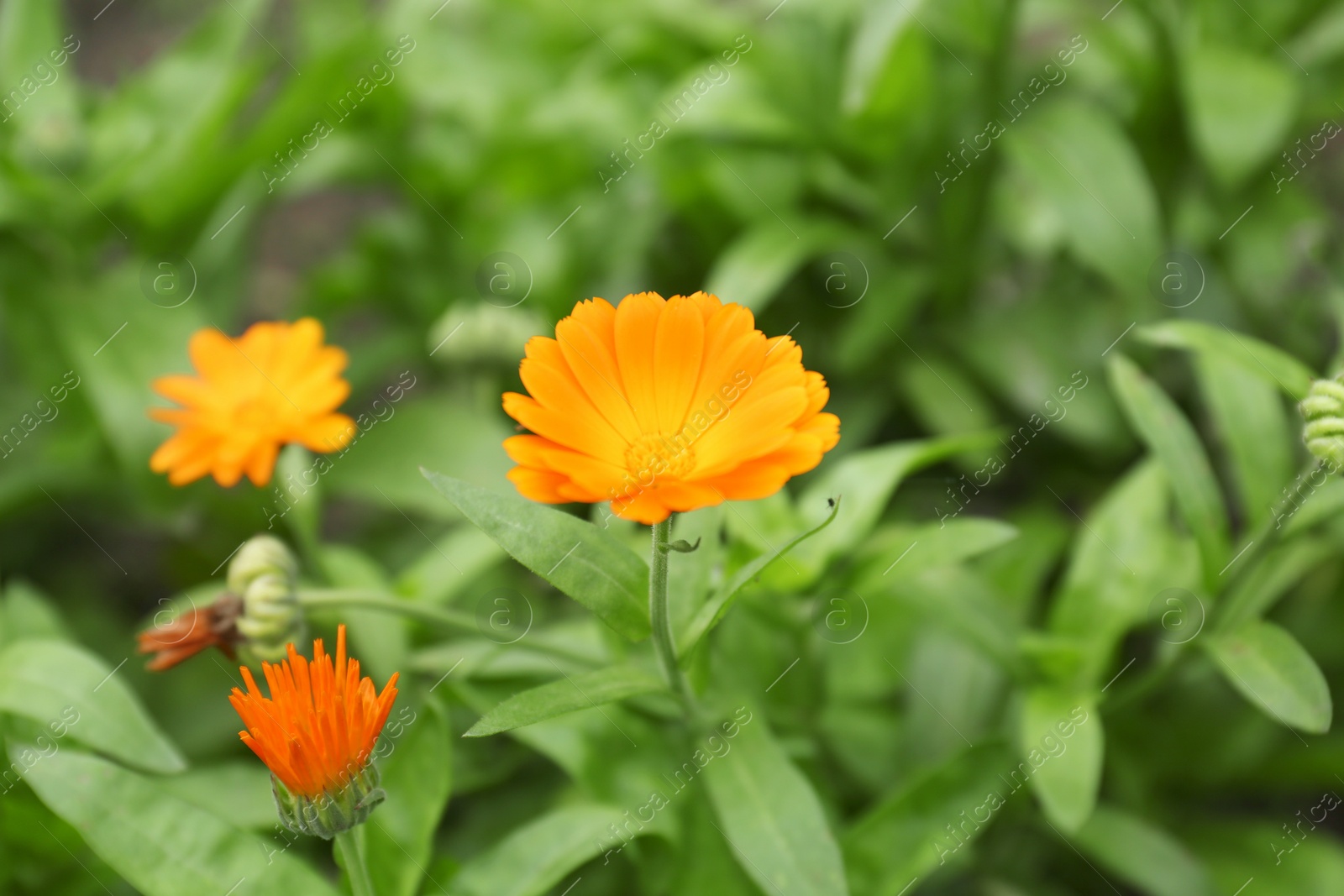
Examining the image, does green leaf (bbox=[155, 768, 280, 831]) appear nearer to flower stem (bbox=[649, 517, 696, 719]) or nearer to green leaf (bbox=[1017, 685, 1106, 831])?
flower stem (bbox=[649, 517, 696, 719])

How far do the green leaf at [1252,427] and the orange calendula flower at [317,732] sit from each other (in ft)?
3.53

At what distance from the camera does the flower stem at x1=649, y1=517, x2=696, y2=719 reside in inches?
34.8

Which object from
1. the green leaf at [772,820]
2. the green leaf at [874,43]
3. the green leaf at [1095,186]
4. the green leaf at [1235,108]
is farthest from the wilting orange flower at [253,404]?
the green leaf at [1235,108]

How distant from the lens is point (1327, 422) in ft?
3.23

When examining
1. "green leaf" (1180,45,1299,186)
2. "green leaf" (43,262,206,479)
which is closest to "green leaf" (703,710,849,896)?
"green leaf" (43,262,206,479)

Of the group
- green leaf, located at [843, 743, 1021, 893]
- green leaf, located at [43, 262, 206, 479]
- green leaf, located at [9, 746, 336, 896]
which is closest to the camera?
green leaf, located at [9, 746, 336, 896]

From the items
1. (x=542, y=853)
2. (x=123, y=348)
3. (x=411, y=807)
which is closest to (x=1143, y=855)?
(x=542, y=853)

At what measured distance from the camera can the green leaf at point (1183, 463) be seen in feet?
4.11

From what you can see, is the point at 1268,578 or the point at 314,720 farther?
the point at 1268,578

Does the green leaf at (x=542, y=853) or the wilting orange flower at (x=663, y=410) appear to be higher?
the wilting orange flower at (x=663, y=410)

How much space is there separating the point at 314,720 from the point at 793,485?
1183mm

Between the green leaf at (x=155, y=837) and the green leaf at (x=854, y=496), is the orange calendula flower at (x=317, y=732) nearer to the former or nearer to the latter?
the green leaf at (x=155, y=837)

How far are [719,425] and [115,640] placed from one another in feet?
5.04

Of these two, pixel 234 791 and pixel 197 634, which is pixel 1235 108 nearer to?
pixel 197 634
